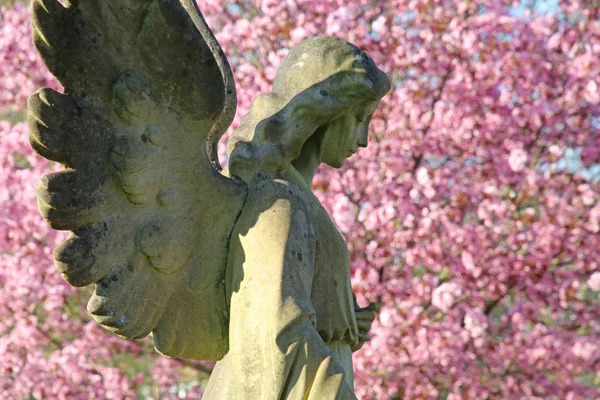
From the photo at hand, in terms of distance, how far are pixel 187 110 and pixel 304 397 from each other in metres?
0.77

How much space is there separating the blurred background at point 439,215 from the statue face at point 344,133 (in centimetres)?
371

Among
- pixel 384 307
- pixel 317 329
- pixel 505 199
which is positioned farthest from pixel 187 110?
pixel 505 199

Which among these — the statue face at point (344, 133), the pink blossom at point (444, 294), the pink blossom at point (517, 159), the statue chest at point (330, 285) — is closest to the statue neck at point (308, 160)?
the statue face at point (344, 133)

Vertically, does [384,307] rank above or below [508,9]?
below

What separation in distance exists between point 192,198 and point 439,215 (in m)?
4.46

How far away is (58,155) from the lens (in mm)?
2033

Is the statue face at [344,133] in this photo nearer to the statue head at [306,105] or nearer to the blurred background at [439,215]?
the statue head at [306,105]

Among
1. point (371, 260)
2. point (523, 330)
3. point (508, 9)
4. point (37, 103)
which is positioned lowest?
point (523, 330)

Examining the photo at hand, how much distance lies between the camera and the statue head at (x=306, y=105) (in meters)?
2.42

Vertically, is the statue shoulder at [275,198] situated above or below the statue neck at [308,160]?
above

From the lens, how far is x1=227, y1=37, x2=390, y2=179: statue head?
7.95 ft

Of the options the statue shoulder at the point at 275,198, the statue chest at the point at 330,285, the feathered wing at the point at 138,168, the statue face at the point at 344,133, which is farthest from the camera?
the statue face at the point at 344,133

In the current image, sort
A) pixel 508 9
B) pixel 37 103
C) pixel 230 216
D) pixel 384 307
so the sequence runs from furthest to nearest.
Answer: pixel 508 9 → pixel 384 307 → pixel 230 216 → pixel 37 103

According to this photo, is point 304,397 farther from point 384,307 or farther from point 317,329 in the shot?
point 384,307
